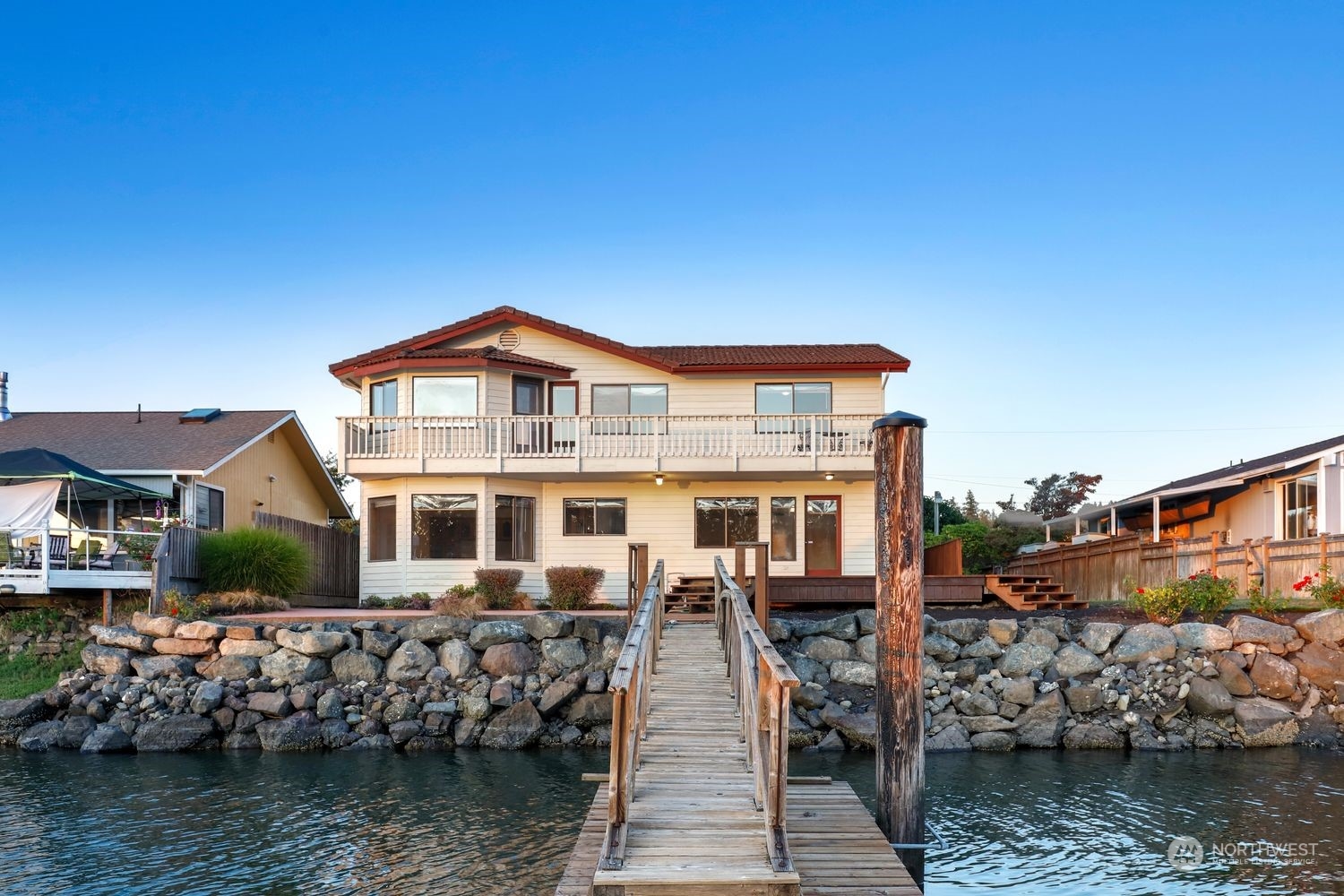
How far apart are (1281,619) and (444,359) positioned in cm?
1750

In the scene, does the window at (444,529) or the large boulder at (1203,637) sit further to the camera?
the window at (444,529)

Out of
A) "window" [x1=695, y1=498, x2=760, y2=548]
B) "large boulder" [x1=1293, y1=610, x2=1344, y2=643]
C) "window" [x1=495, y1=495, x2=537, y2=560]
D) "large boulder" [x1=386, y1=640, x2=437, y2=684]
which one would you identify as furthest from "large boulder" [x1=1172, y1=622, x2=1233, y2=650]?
"window" [x1=495, y1=495, x2=537, y2=560]

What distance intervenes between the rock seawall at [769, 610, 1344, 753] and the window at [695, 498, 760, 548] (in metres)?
6.07

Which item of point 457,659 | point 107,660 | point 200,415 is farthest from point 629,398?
point 107,660

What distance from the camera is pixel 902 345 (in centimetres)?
2562

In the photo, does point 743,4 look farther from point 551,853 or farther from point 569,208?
point 551,853

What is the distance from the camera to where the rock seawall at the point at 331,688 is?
16.8m

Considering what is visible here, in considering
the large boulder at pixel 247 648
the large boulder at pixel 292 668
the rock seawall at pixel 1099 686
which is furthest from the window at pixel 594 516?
the large boulder at pixel 247 648

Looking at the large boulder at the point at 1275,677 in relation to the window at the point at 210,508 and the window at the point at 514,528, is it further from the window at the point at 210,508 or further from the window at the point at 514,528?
the window at the point at 210,508

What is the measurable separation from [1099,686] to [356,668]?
12.8m

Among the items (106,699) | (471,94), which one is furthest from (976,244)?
(106,699)

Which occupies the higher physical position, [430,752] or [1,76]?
[1,76]

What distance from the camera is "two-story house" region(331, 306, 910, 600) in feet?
74.5

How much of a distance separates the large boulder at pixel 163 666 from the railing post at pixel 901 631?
14049mm
